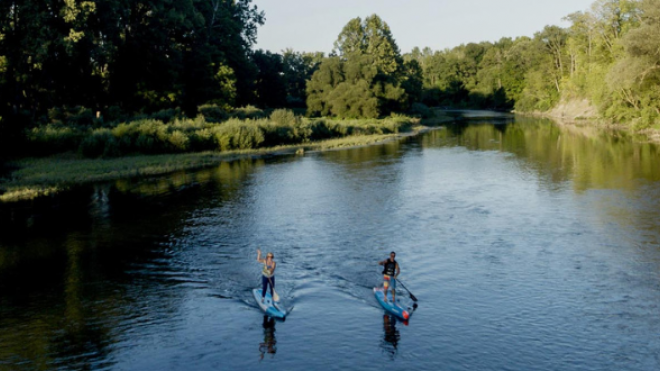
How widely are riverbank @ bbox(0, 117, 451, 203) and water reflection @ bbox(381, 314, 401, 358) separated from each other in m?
26.5

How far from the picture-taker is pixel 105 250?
24609 millimetres

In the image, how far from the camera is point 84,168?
43.4 m

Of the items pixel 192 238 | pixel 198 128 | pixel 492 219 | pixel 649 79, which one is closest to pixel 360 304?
pixel 192 238

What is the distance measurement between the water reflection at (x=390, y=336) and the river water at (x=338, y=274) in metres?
0.06

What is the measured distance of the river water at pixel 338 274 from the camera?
48.9 ft

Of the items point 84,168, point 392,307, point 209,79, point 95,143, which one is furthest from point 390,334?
point 209,79

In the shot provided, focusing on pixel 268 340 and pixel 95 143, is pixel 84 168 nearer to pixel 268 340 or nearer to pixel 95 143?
pixel 95 143

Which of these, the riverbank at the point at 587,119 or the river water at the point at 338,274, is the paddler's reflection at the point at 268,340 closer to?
the river water at the point at 338,274

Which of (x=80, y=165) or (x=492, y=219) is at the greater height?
(x=80, y=165)

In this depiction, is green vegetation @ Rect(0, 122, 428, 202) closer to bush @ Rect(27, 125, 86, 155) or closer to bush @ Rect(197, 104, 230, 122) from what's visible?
bush @ Rect(27, 125, 86, 155)

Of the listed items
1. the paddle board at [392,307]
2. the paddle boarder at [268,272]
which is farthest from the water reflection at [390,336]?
the paddle boarder at [268,272]

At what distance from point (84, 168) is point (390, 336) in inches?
1362

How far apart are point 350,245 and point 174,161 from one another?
93.6ft

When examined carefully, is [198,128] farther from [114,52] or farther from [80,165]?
[80,165]
